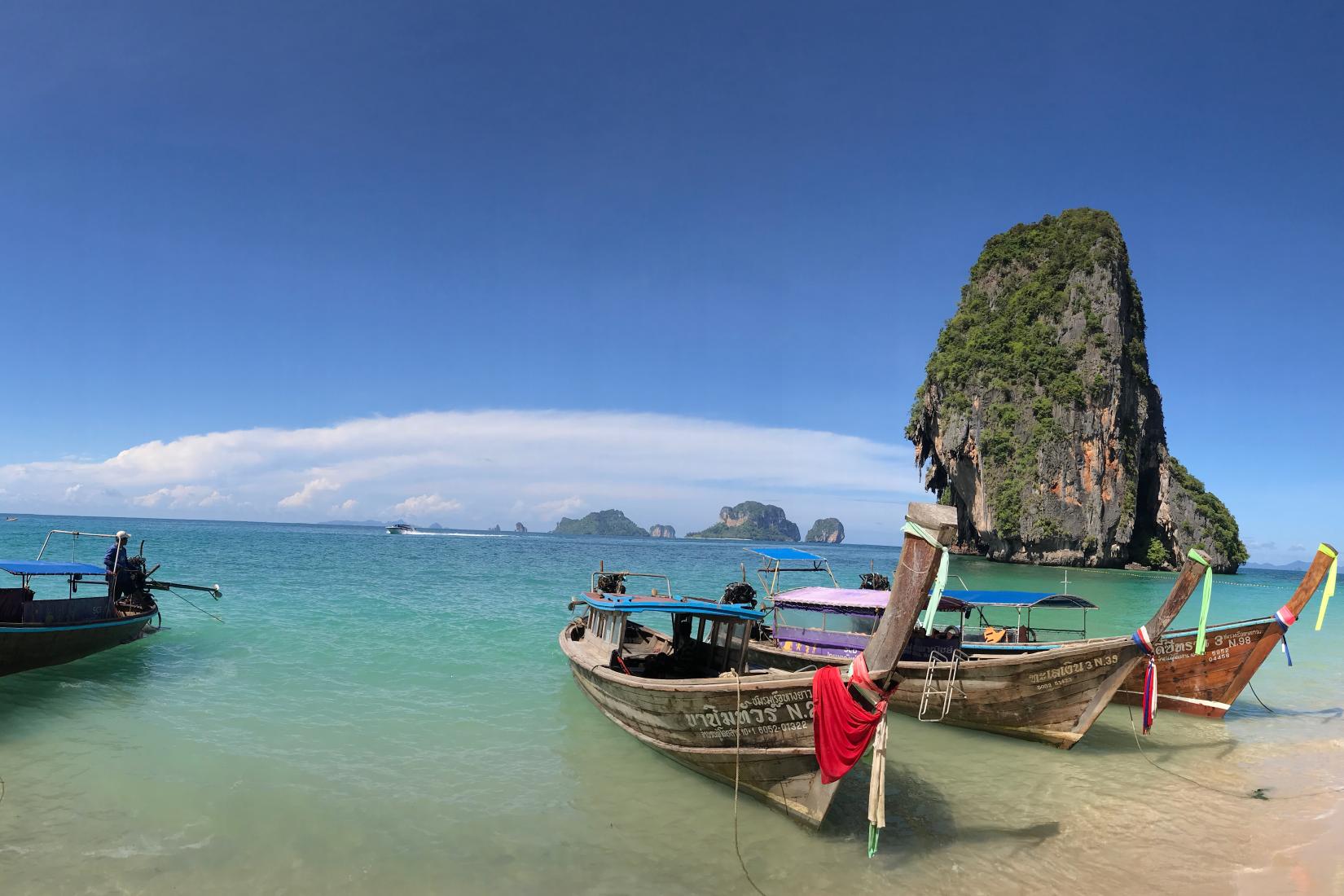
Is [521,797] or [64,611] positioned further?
[64,611]

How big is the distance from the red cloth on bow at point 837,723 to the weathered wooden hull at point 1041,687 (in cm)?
351

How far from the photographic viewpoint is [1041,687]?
424 inches

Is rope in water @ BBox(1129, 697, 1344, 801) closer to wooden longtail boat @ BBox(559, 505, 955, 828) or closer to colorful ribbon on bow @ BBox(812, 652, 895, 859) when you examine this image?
colorful ribbon on bow @ BBox(812, 652, 895, 859)

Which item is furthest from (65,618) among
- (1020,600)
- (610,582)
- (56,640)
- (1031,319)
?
(1031,319)

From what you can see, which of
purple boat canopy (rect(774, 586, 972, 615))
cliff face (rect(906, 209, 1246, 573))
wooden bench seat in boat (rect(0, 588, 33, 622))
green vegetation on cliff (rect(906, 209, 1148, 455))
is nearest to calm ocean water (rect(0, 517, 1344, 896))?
wooden bench seat in boat (rect(0, 588, 33, 622))

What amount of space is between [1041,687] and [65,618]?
17.9 meters

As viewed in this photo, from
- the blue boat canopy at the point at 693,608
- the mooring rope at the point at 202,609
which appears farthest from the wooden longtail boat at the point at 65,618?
the blue boat canopy at the point at 693,608

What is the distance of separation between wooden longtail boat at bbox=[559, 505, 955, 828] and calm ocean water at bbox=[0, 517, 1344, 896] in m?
0.44

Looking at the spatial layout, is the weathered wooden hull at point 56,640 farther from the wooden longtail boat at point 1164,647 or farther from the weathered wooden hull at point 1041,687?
the weathered wooden hull at point 1041,687

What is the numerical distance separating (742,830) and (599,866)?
1702mm

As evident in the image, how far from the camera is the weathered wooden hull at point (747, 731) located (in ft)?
24.9

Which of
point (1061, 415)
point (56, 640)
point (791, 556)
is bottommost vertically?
point (56, 640)

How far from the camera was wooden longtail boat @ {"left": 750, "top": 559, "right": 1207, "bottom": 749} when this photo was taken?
33.4 ft

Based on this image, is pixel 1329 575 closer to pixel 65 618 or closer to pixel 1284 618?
pixel 1284 618
